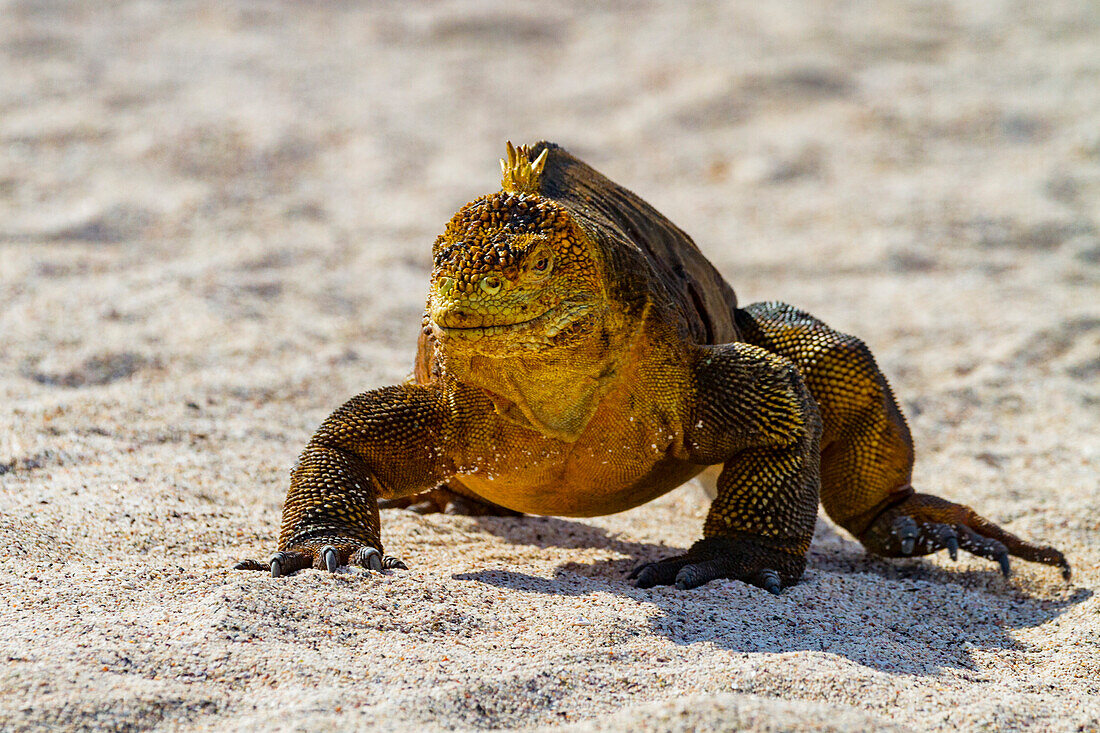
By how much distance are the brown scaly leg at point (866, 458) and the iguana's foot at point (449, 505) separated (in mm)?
1404

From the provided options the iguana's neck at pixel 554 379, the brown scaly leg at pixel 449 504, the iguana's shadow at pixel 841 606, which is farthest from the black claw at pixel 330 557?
the brown scaly leg at pixel 449 504

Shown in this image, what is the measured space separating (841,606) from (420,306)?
17.6 ft

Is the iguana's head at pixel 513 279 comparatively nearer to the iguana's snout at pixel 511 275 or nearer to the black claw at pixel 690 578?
the iguana's snout at pixel 511 275

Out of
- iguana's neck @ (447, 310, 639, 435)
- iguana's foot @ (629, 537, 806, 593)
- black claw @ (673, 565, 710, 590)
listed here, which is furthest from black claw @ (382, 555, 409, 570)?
black claw @ (673, 565, 710, 590)

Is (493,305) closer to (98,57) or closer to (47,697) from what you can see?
(47,697)

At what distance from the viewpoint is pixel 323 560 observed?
3.98m

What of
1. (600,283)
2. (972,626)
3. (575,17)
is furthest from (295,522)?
(575,17)

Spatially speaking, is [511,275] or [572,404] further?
[572,404]

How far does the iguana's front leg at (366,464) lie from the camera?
4.22 metres

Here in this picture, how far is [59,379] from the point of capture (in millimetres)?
6766

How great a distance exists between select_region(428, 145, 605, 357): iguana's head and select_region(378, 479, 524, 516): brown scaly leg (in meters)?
1.89

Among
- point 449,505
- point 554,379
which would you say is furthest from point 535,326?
point 449,505

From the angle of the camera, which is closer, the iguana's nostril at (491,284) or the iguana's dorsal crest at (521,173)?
the iguana's nostril at (491,284)

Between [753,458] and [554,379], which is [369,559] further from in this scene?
[753,458]
